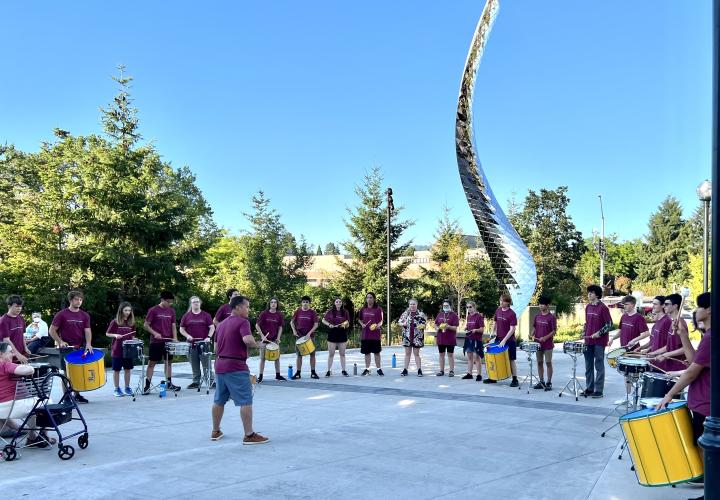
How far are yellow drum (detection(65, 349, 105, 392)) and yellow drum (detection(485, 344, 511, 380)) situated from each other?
23.9ft

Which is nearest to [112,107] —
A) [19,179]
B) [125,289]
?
[19,179]

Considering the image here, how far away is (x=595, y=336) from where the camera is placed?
11.7 metres

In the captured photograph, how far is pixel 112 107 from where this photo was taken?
1427 inches

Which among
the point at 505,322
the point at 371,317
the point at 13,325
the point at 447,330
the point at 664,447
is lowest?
the point at 664,447

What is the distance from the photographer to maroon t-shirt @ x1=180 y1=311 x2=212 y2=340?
12461mm

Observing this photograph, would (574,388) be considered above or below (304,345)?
below

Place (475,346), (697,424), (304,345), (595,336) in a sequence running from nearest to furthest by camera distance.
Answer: (697,424) → (595,336) → (304,345) → (475,346)

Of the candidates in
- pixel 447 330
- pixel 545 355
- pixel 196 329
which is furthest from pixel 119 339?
pixel 545 355

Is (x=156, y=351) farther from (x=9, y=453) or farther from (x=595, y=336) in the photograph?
(x=595, y=336)

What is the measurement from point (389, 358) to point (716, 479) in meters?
15.9

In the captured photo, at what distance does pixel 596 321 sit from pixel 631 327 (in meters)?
A: 0.84

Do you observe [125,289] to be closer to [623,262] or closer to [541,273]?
[541,273]

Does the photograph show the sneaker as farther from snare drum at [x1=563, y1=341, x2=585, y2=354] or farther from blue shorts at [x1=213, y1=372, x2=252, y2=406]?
snare drum at [x1=563, y1=341, x2=585, y2=354]

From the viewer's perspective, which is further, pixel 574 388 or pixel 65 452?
pixel 574 388
